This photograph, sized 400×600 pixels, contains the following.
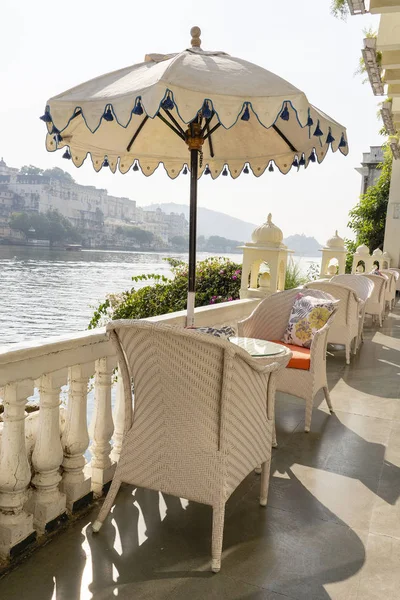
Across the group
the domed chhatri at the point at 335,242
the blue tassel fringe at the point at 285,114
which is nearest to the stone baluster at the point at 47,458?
the blue tassel fringe at the point at 285,114

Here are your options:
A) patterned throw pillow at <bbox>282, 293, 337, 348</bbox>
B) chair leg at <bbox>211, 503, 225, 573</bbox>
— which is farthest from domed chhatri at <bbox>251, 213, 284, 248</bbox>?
chair leg at <bbox>211, 503, 225, 573</bbox>

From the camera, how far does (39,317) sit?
2184 cm

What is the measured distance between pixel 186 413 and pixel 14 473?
688 mm

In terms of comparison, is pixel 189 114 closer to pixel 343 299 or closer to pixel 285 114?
pixel 285 114

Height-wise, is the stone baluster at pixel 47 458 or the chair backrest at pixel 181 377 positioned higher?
the chair backrest at pixel 181 377

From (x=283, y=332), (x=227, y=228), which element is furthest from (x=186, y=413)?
(x=227, y=228)

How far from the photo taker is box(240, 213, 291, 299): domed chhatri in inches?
211

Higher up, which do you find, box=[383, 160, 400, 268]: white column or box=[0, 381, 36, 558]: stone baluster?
box=[383, 160, 400, 268]: white column

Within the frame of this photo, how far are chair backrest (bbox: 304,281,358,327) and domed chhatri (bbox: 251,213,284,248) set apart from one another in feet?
1.96

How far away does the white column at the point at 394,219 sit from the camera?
51.5ft

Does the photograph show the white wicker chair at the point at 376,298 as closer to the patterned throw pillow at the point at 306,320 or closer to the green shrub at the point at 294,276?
the green shrub at the point at 294,276

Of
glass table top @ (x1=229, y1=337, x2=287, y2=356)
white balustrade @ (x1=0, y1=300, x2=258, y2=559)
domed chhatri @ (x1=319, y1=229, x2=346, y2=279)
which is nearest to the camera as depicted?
white balustrade @ (x1=0, y1=300, x2=258, y2=559)

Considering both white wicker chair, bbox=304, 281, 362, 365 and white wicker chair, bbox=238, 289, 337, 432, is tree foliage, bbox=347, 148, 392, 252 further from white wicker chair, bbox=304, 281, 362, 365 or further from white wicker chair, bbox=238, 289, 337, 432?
white wicker chair, bbox=238, 289, 337, 432

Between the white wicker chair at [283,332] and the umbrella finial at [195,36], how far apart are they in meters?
1.91
